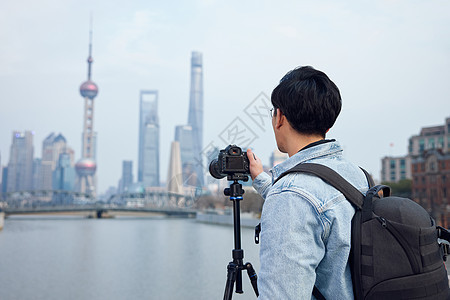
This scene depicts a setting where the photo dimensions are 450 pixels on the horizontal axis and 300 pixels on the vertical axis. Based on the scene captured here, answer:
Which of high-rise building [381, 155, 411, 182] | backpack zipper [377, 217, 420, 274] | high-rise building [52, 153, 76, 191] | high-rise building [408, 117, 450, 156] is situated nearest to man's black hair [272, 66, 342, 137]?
backpack zipper [377, 217, 420, 274]

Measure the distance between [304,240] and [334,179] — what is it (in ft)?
0.64

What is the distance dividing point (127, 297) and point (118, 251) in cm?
1076

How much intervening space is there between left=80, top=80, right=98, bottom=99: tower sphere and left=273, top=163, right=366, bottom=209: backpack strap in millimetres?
151878

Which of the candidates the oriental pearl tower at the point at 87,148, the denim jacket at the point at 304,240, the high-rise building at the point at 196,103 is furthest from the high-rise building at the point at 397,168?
the high-rise building at the point at 196,103

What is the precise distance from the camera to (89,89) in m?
146

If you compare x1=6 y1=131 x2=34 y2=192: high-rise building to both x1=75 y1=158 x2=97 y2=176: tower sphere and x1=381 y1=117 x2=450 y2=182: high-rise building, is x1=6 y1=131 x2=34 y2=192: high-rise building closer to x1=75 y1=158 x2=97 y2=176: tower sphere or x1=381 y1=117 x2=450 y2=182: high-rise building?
x1=75 y1=158 x2=97 y2=176: tower sphere

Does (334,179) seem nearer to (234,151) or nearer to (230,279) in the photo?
(234,151)

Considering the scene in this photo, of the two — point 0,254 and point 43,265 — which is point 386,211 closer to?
point 43,265

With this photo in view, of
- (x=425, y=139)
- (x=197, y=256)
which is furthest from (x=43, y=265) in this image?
(x=425, y=139)

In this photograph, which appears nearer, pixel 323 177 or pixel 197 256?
pixel 323 177

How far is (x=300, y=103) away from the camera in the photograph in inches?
52.3

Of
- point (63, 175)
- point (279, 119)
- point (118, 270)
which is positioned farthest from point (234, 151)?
point (63, 175)

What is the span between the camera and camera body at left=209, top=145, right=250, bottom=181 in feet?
5.90

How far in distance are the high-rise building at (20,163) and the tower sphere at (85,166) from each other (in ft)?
117
